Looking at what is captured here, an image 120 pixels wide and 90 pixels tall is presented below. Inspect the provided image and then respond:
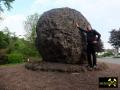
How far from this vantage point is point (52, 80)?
11789mm

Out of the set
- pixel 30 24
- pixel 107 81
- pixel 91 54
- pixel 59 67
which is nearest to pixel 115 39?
pixel 30 24

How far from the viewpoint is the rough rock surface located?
1341cm

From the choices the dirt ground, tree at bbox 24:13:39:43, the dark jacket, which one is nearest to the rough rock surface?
the dark jacket

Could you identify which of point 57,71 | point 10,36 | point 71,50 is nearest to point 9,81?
point 57,71

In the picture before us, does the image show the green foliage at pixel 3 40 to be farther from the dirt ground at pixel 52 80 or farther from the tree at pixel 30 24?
the dirt ground at pixel 52 80

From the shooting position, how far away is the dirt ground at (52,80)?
36.5ft

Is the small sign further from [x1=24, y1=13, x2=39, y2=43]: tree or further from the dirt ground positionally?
[x1=24, y1=13, x2=39, y2=43]: tree

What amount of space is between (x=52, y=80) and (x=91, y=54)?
2338 mm

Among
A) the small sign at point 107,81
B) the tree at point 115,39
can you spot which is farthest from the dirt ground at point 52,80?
the tree at point 115,39

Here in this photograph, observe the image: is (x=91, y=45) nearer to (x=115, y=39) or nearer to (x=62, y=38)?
(x=62, y=38)

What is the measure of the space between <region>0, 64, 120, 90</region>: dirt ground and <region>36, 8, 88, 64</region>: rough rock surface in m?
1.11

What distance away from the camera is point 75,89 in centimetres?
1081

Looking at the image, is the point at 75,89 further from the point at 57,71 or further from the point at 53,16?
the point at 53,16

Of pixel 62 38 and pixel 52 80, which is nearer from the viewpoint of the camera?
pixel 52 80
